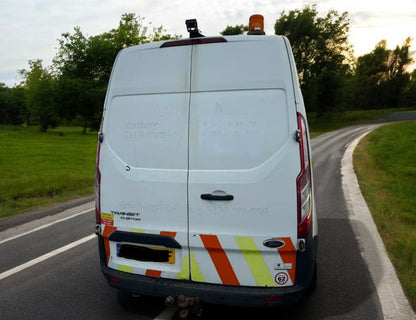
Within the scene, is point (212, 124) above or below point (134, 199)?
above

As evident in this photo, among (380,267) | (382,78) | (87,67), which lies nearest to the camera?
(380,267)

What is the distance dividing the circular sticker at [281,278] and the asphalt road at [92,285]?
0.69 metres

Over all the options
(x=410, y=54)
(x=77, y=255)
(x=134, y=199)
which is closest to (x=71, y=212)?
(x=77, y=255)

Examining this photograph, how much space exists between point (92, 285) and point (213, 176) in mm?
2231

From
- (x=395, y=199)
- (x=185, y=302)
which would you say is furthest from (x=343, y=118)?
(x=185, y=302)

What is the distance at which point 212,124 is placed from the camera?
3.04 meters

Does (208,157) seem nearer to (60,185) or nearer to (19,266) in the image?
(19,266)

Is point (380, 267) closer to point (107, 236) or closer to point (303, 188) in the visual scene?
point (303, 188)

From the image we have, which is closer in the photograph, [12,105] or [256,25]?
[256,25]

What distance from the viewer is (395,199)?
8172 mm

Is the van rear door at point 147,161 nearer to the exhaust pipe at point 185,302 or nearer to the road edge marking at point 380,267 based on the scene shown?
the exhaust pipe at point 185,302

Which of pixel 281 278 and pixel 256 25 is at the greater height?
pixel 256 25

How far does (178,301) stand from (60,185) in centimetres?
885

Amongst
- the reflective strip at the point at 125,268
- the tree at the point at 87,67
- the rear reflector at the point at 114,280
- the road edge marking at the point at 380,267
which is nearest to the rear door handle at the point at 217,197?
the reflective strip at the point at 125,268
